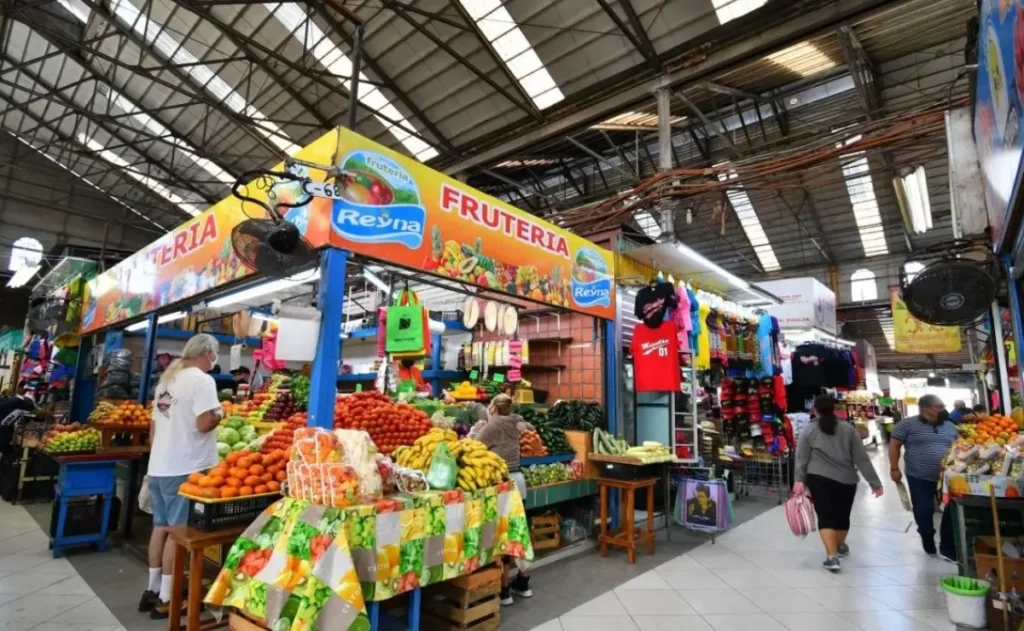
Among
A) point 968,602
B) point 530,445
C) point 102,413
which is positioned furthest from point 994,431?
point 102,413

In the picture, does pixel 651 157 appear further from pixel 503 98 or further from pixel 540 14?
pixel 540 14

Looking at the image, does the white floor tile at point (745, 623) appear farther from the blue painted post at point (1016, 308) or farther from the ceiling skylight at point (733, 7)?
the ceiling skylight at point (733, 7)

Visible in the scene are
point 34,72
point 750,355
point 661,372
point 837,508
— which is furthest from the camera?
point 34,72

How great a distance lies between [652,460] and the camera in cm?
558

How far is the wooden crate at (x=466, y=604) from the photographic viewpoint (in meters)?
3.39

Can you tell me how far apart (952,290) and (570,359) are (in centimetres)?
421

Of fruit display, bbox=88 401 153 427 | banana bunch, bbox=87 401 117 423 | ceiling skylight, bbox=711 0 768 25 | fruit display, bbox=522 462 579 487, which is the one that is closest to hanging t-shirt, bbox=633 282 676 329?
fruit display, bbox=522 462 579 487

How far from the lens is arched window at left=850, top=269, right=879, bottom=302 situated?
19.3 m

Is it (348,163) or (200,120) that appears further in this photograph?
(200,120)

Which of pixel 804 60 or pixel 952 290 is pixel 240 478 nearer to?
pixel 952 290

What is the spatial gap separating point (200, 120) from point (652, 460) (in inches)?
605

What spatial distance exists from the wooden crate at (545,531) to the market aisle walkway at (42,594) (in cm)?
346

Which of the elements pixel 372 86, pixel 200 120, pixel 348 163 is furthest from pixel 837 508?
pixel 200 120

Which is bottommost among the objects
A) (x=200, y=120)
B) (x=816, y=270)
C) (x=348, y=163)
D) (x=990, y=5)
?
(x=348, y=163)
